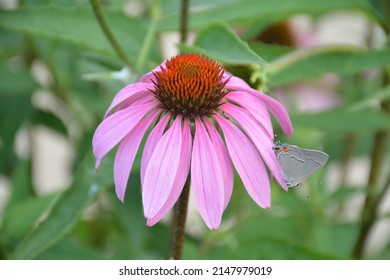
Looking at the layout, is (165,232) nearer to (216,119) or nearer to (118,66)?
(118,66)

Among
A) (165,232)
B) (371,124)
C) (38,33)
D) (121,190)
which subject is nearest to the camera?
(121,190)

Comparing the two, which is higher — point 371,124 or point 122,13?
point 122,13

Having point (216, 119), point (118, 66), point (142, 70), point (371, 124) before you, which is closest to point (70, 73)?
point (118, 66)

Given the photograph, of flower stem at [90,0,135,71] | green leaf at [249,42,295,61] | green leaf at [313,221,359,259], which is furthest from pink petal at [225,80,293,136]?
green leaf at [313,221,359,259]

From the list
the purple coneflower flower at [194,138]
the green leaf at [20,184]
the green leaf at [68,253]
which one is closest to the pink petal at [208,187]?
the purple coneflower flower at [194,138]

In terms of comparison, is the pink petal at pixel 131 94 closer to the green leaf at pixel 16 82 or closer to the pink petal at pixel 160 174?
the pink petal at pixel 160 174

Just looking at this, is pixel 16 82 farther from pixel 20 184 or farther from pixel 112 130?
pixel 112 130

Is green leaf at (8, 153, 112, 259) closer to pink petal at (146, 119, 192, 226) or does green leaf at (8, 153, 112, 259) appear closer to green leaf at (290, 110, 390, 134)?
pink petal at (146, 119, 192, 226)
